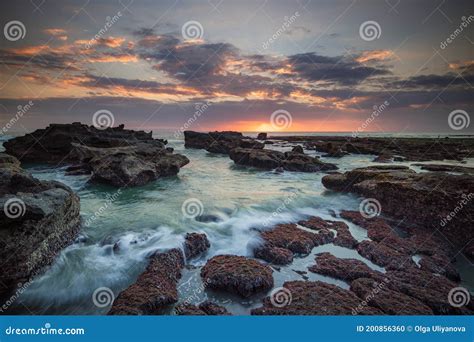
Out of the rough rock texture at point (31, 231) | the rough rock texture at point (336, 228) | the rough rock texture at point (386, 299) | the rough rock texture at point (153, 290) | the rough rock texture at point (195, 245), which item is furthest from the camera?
the rough rock texture at point (336, 228)

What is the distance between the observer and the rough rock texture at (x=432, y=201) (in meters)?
8.11

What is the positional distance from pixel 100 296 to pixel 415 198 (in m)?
9.47

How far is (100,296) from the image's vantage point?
5.57 metres

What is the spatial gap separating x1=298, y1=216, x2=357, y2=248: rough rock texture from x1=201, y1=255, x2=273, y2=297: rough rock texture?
8.91ft

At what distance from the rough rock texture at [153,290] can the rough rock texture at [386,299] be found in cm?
349

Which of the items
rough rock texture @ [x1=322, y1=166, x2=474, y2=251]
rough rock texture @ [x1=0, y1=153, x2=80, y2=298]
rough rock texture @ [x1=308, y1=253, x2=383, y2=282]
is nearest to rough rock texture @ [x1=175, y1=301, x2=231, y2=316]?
rough rock texture @ [x1=308, y1=253, x2=383, y2=282]

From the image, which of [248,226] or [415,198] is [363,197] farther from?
[248,226]

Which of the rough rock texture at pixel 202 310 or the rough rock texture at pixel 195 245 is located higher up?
the rough rock texture at pixel 195 245

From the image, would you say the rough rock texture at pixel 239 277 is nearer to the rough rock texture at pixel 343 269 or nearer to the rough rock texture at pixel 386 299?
the rough rock texture at pixel 343 269

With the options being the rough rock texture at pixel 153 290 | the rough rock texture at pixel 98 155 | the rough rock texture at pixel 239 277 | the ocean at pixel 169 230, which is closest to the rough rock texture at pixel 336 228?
the ocean at pixel 169 230

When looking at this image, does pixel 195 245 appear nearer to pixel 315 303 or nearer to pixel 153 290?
pixel 153 290

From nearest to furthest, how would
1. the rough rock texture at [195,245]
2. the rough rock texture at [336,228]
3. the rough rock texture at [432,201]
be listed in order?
the rough rock texture at [195,245] < the rough rock texture at [336,228] < the rough rock texture at [432,201]

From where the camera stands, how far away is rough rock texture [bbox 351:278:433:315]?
4957 millimetres
